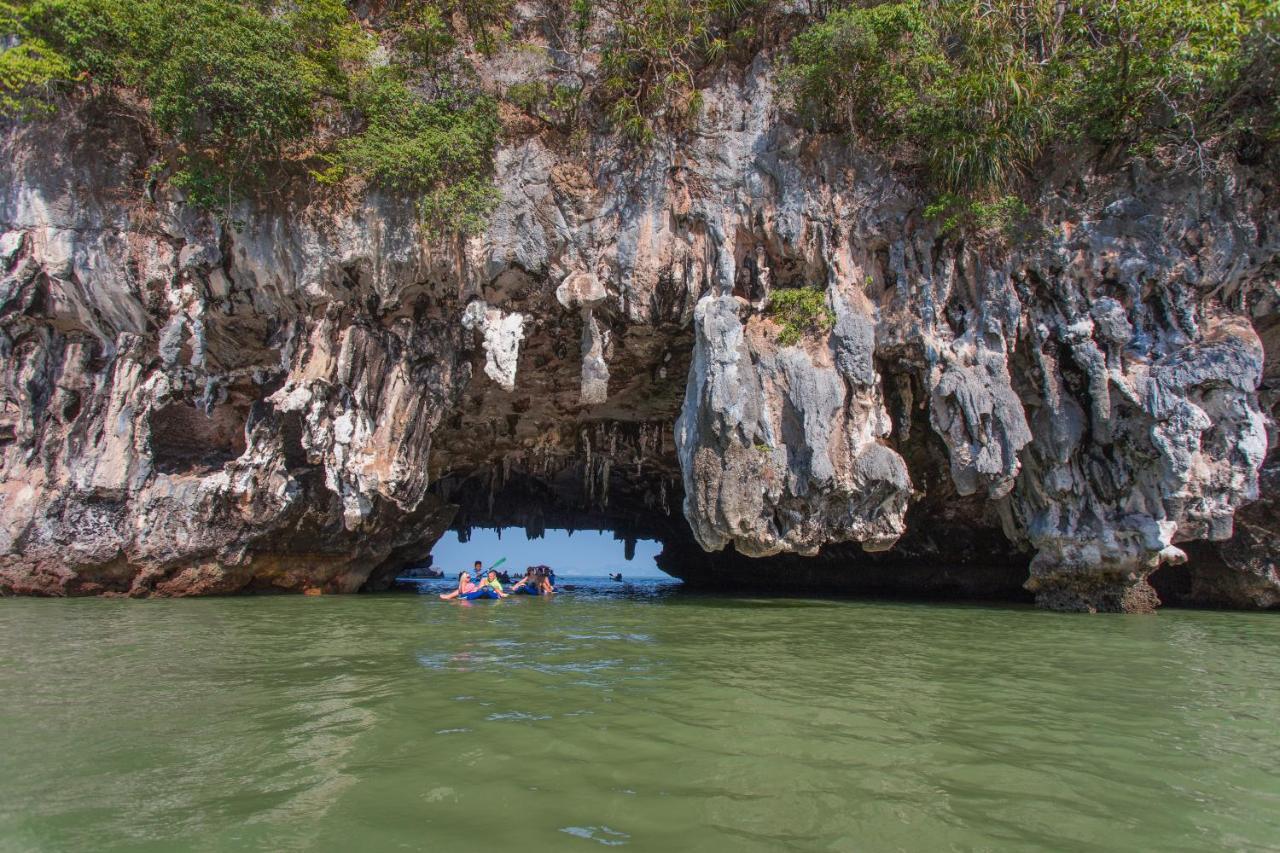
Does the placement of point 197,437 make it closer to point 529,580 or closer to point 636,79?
point 529,580

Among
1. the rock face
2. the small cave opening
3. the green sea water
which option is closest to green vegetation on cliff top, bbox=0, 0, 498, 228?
the rock face

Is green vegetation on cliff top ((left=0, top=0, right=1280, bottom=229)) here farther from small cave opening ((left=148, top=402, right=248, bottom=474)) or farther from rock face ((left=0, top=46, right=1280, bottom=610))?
small cave opening ((left=148, top=402, right=248, bottom=474))

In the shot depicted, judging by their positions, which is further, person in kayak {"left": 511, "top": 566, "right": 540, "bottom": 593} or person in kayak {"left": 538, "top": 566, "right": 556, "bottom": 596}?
person in kayak {"left": 511, "top": 566, "right": 540, "bottom": 593}

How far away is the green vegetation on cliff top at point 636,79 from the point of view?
11359 millimetres

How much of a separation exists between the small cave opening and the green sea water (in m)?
7.68

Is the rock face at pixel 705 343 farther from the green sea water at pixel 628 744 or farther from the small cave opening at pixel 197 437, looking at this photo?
the green sea water at pixel 628 744

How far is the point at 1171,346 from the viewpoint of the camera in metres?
11.8

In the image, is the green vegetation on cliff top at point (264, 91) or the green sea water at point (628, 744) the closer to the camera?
the green sea water at point (628, 744)

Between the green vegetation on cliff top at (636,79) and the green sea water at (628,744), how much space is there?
8.55 metres

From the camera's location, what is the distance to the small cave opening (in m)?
15.2

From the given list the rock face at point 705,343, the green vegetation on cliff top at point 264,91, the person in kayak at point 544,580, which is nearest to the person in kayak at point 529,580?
the person in kayak at point 544,580

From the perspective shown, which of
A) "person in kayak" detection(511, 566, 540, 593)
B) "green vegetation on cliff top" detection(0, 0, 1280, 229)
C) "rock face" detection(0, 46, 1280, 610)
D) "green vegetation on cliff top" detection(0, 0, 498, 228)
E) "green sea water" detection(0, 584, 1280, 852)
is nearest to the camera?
"green sea water" detection(0, 584, 1280, 852)

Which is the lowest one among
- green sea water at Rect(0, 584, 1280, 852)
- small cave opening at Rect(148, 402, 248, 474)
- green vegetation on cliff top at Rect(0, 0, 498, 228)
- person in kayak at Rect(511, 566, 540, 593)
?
person in kayak at Rect(511, 566, 540, 593)

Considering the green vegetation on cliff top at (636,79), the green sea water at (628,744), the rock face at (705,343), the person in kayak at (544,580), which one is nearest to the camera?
the green sea water at (628,744)
